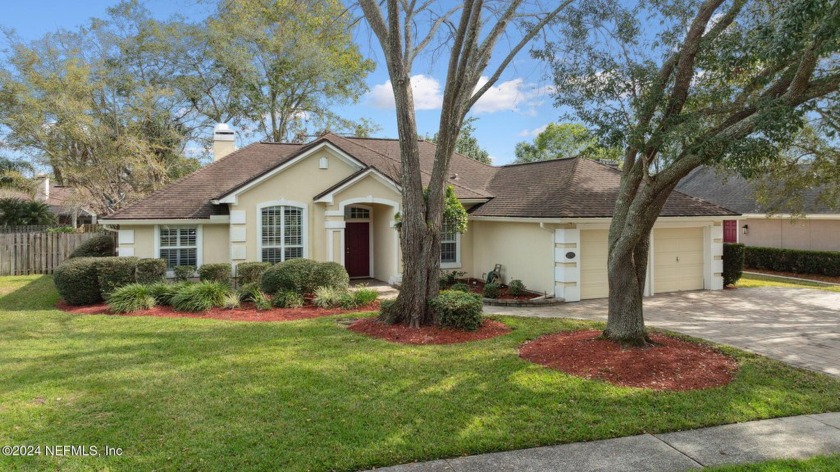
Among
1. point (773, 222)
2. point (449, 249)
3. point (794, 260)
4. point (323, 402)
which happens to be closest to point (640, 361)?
point (323, 402)

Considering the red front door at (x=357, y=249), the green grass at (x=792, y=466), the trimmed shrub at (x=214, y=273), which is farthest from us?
the red front door at (x=357, y=249)

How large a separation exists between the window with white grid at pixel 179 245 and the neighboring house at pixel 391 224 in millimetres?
29

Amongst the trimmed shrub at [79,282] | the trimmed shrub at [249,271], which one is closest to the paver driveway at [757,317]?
the trimmed shrub at [249,271]

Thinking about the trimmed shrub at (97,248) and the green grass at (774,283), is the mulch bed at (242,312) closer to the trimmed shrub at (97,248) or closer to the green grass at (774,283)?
the trimmed shrub at (97,248)

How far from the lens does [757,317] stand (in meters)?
12.1

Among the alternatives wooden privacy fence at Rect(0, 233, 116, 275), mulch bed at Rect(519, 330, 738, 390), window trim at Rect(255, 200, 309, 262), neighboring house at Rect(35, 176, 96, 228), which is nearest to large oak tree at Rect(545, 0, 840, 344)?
mulch bed at Rect(519, 330, 738, 390)

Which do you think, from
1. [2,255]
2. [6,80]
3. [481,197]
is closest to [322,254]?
[481,197]

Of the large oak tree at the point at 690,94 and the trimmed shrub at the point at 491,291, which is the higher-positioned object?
the large oak tree at the point at 690,94

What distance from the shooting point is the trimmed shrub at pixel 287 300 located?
43.2ft

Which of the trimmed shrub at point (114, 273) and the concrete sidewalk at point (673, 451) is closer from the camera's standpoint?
the concrete sidewalk at point (673, 451)

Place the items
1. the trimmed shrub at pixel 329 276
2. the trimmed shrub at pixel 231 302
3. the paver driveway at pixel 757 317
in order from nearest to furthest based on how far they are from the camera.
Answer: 1. the paver driveway at pixel 757 317
2. the trimmed shrub at pixel 231 302
3. the trimmed shrub at pixel 329 276

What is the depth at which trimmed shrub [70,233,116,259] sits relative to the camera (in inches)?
680

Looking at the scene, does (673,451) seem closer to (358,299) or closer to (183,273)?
(358,299)

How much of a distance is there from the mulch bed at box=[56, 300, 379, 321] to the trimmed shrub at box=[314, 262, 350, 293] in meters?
0.95
